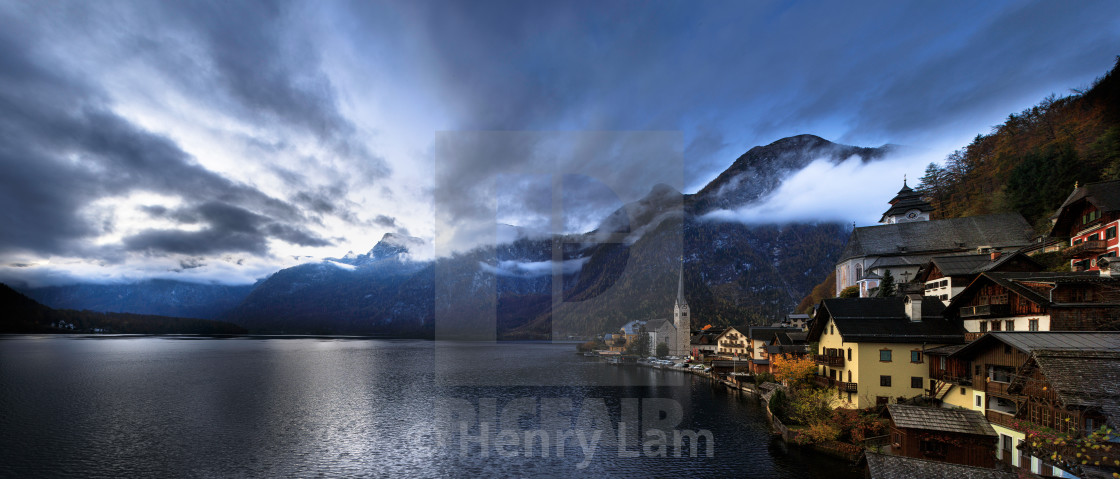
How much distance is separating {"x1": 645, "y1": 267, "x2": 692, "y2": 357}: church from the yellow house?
91634mm

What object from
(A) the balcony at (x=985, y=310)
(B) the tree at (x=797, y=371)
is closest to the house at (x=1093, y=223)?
(A) the balcony at (x=985, y=310)

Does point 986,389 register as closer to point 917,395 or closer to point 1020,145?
point 917,395

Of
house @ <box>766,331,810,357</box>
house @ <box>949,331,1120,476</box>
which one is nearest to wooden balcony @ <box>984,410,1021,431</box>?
house @ <box>949,331,1120,476</box>

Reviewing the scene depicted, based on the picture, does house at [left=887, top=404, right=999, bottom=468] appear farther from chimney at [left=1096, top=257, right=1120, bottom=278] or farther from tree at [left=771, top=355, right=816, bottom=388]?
tree at [left=771, top=355, right=816, bottom=388]

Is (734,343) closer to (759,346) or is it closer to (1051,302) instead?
(759,346)

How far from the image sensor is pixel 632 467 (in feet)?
112

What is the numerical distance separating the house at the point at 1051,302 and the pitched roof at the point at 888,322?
10.8 feet

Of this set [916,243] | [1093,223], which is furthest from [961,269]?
[916,243]

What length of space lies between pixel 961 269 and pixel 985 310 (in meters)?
12.9

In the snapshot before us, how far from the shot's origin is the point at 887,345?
3794 cm

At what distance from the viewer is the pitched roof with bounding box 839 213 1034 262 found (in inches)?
2403

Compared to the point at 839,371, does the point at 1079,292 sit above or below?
above

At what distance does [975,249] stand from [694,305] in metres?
131

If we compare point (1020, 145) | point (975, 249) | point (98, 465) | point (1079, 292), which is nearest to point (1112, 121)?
point (1020, 145)
